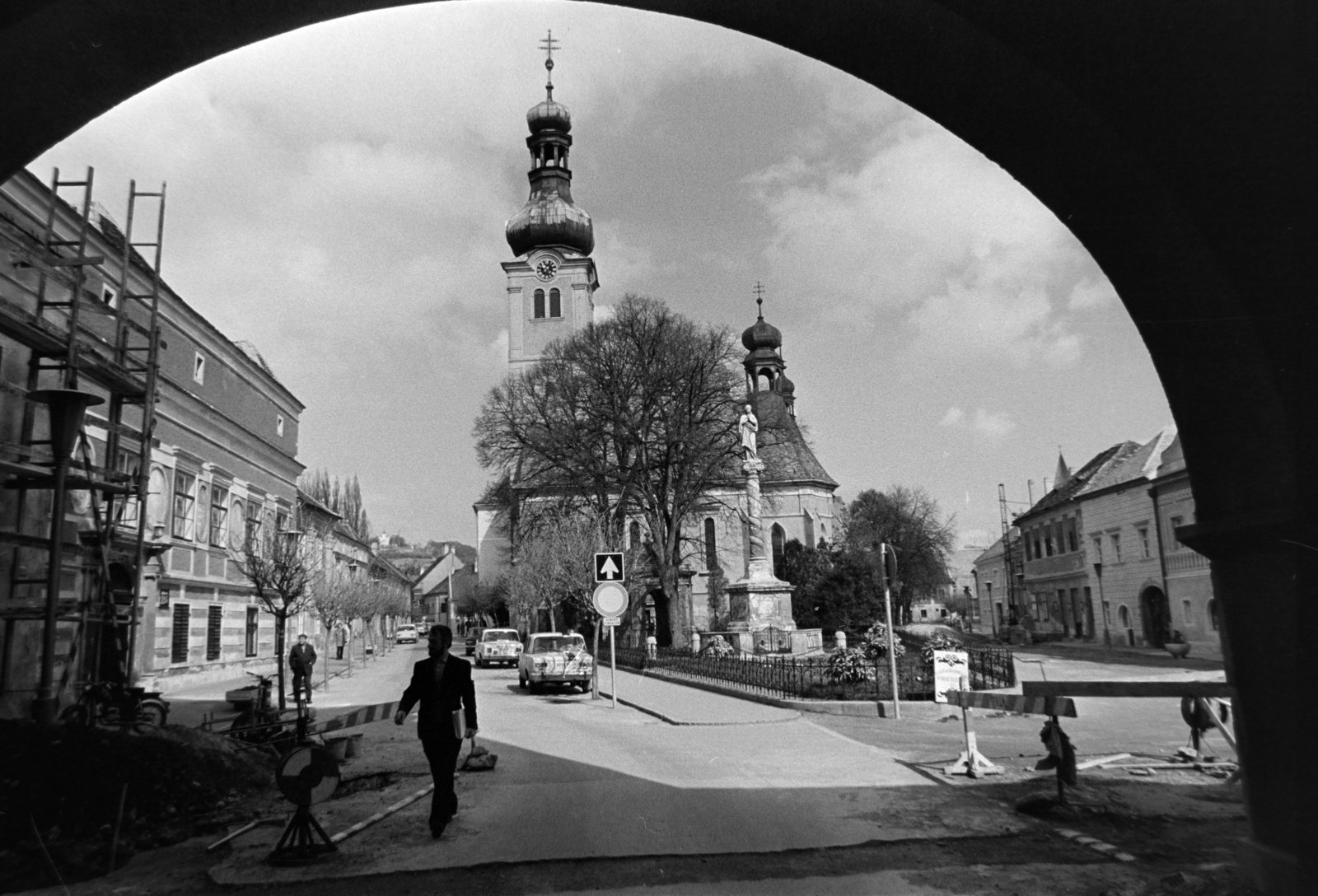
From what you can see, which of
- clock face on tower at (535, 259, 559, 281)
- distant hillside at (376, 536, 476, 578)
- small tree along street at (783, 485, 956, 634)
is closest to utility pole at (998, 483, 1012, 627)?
small tree along street at (783, 485, 956, 634)

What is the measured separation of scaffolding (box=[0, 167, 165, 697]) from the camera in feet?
49.7

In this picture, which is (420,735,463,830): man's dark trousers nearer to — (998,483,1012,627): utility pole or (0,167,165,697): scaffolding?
(0,167,165,697): scaffolding

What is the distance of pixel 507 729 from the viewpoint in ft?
51.5

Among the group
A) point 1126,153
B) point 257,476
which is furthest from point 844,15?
point 257,476

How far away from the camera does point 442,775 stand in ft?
25.9

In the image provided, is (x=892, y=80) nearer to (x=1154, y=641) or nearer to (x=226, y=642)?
(x=226, y=642)

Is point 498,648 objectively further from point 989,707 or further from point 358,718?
point 989,707

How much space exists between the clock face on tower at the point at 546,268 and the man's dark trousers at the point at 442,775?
65.2 meters

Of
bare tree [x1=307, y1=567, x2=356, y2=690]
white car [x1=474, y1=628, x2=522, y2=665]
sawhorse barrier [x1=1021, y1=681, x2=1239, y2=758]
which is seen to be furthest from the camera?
white car [x1=474, y1=628, x2=522, y2=665]

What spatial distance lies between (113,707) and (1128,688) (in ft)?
45.1

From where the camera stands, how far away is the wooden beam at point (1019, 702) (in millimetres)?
9086

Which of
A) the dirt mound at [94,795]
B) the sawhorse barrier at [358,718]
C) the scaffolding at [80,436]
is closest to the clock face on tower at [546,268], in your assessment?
the scaffolding at [80,436]

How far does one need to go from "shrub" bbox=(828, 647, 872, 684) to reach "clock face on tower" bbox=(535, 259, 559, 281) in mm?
55855

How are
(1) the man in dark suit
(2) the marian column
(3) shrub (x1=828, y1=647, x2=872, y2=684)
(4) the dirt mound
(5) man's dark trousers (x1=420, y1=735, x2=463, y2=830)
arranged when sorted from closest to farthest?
(4) the dirt mound
(5) man's dark trousers (x1=420, y1=735, x2=463, y2=830)
(1) the man in dark suit
(3) shrub (x1=828, y1=647, x2=872, y2=684)
(2) the marian column
